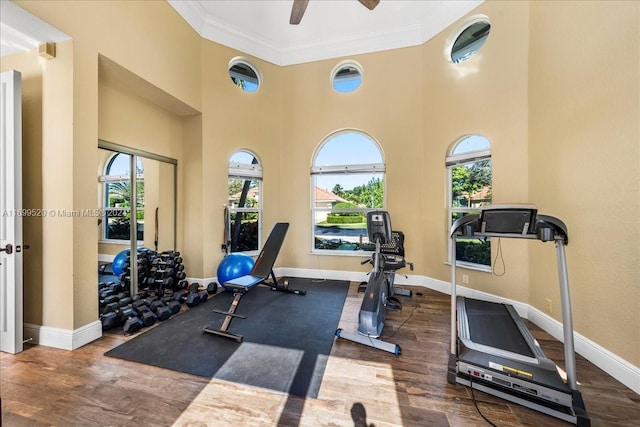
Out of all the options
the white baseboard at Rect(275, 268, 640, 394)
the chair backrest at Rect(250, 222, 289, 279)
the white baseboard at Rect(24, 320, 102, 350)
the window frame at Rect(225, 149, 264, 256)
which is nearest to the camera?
the white baseboard at Rect(275, 268, 640, 394)

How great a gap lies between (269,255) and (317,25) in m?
3.97

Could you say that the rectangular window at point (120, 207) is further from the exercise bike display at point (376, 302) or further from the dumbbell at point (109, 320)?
the exercise bike display at point (376, 302)

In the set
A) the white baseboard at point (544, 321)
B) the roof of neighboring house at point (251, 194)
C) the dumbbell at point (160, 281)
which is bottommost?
the white baseboard at point (544, 321)

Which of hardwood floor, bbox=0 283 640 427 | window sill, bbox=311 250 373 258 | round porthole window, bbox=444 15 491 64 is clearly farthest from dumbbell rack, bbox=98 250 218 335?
round porthole window, bbox=444 15 491 64

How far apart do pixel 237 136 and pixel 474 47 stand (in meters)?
3.95

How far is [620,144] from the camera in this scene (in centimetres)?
209

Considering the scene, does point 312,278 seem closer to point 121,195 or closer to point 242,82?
point 121,195

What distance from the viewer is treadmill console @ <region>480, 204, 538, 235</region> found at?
1723 mm

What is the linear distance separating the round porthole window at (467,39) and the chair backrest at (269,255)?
3.71 metres

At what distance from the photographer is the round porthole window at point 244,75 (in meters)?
4.60

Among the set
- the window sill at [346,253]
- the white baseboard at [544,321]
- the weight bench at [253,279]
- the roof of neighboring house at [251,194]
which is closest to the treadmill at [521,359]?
the white baseboard at [544,321]

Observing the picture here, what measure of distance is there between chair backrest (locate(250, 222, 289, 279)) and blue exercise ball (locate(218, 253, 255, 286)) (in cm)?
95

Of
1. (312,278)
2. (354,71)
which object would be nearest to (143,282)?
(312,278)

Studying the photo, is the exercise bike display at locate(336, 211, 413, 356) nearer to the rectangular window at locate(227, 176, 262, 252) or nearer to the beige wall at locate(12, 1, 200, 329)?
the rectangular window at locate(227, 176, 262, 252)
